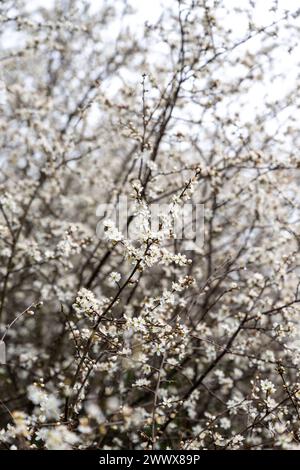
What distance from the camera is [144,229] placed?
2764mm

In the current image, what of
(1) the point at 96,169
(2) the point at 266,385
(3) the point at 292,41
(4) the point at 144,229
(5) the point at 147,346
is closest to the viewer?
(4) the point at 144,229

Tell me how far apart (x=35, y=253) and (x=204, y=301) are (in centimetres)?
225

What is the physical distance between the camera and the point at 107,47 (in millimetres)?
7824

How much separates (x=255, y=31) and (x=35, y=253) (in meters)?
3.19

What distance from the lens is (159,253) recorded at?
2.82m

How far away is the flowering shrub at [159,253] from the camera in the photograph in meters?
3.18

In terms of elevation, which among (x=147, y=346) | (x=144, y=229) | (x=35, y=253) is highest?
(x=35, y=253)

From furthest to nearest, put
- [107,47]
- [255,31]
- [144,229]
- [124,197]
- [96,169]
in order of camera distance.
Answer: [107,47], [96,169], [124,197], [255,31], [144,229]

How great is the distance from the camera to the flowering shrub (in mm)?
3176

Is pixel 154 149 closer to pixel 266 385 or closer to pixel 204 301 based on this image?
pixel 204 301

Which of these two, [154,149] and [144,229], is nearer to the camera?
[144,229]

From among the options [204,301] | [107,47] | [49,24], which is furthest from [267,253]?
[107,47]

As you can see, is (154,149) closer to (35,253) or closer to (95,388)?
(35,253)

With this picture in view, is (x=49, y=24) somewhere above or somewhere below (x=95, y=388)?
above
